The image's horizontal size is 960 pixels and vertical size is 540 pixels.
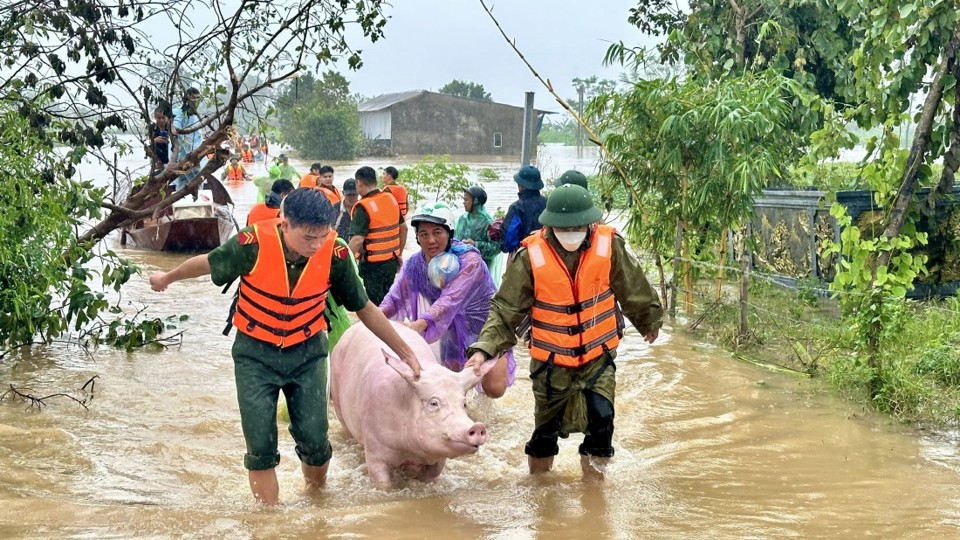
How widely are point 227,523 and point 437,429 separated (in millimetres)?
1109

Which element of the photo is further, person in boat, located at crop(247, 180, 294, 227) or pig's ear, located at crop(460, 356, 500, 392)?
person in boat, located at crop(247, 180, 294, 227)

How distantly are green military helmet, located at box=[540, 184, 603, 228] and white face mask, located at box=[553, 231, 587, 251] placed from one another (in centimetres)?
9

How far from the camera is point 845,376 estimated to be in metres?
7.77

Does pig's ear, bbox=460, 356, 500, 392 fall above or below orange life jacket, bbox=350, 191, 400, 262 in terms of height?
below

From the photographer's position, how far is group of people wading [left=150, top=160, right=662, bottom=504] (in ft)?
16.3

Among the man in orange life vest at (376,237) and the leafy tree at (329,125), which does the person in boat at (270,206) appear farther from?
the leafy tree at (329,125)

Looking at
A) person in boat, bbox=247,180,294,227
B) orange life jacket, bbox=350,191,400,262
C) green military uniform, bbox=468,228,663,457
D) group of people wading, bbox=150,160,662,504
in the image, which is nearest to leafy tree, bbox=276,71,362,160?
person in boat, bbox=247,180,294,227

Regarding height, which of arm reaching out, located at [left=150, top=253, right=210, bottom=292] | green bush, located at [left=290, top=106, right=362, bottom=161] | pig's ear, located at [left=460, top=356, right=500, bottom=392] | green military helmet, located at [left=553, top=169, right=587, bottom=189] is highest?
green bush, located at [left=290, top=106, right=362, bottom=161]

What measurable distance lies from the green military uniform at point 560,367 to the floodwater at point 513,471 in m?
0.43

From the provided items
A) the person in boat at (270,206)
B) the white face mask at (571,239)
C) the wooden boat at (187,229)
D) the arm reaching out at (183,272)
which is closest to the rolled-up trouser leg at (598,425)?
the white face mask at (571,239)

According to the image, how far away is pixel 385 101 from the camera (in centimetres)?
5547

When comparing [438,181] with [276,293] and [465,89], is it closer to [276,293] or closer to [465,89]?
[276,293]

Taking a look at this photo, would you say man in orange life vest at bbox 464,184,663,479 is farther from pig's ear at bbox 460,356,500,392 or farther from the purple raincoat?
the purple raincoat

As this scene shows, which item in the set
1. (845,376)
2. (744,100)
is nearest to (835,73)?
(744,100)
